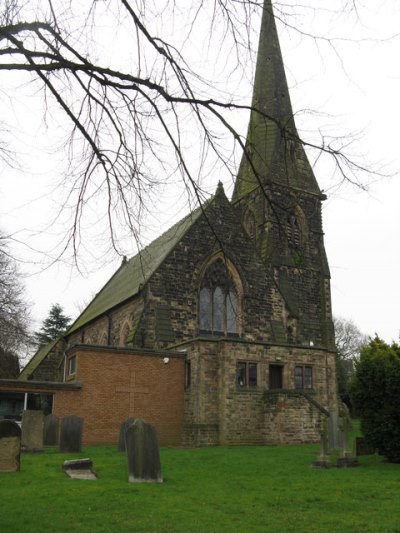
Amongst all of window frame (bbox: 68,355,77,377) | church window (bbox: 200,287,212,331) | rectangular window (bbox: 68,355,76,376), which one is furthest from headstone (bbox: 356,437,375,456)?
church window (bbox: 200,287,212,331)

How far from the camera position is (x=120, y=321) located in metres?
27.7

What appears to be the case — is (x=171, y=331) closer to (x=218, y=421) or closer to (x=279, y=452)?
(x=218, y=421)

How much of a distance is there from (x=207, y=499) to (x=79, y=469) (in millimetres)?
3502

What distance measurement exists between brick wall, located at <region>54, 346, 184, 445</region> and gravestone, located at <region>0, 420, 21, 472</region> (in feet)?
28.0

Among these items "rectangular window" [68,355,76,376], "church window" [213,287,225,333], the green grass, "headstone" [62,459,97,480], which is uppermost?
"church window" [213,287,225,333]

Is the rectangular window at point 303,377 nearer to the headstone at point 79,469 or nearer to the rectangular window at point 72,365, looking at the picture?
the rectangular window at point 72,365

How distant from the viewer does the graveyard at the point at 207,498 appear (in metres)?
6.76

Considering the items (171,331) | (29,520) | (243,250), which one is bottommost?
(29,520)

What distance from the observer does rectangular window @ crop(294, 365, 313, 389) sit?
2219cm

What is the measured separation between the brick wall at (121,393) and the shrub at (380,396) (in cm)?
946

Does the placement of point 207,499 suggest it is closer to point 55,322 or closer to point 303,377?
point 303,377

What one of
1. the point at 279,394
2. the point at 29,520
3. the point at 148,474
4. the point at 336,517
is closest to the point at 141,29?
the point at 29,520

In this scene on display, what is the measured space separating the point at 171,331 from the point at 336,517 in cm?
1706

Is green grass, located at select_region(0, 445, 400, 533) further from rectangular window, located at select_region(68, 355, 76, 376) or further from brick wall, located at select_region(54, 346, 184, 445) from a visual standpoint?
rectangular window, located at select_region(68, 355, 76, 376)
